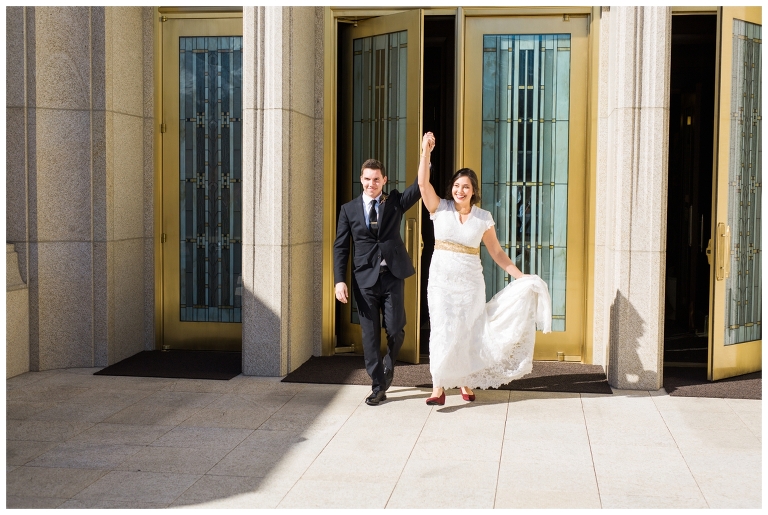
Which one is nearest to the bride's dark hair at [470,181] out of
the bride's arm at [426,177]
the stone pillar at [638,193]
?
the bride's arm at [426,177]

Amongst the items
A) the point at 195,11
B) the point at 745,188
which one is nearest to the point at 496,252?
the point at 745,188

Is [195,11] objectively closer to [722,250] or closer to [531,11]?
[531,11]

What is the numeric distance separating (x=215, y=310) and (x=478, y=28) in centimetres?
382

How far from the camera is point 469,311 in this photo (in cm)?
690

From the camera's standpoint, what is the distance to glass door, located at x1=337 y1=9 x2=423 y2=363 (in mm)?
8344

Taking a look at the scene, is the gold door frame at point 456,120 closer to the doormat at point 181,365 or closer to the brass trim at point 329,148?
the brass trim at point 329,148

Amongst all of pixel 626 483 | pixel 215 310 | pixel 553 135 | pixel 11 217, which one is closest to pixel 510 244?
pixel 553 135

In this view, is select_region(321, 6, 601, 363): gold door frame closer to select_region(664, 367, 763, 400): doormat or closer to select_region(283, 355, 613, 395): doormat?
select_region(283, 355, 613, 395): doormat

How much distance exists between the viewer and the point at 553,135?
8.50 m

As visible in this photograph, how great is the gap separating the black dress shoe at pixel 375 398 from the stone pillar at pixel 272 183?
1.27m

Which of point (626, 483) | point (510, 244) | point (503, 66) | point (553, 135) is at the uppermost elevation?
point (503, 66)

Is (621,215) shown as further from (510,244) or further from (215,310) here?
(215,310)

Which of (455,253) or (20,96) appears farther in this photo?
(20,96)

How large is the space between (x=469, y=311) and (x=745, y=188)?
9.36ft
